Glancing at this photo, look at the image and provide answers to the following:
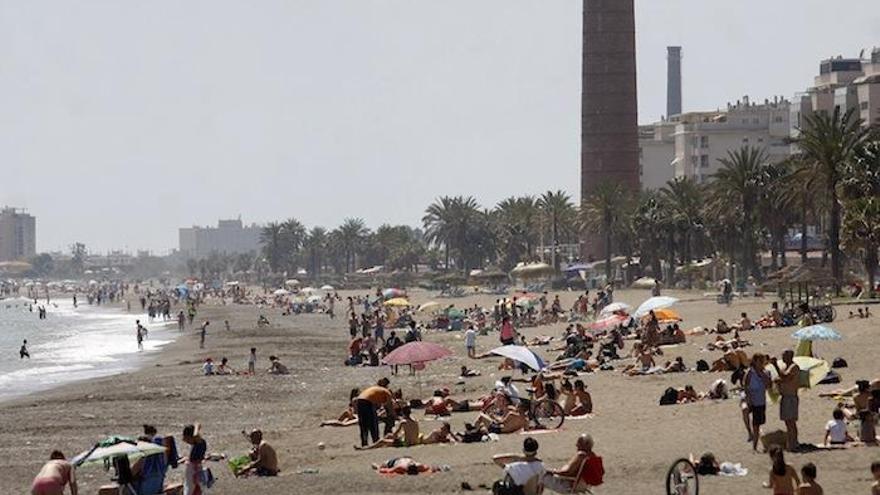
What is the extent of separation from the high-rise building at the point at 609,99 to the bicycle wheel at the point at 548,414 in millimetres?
80100

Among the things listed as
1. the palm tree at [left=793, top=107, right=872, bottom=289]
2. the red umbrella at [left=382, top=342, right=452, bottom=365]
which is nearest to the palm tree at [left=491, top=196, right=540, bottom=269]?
the palm tree at [left=793, top=107, right=872, bottom=289]

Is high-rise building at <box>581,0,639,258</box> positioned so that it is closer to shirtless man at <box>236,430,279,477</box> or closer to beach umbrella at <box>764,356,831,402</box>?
beach umbrella at <box>764,356,831,402</box>

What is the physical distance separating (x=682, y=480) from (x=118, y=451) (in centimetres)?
633

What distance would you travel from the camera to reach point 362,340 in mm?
44344

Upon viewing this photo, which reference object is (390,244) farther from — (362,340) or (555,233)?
(362,340)

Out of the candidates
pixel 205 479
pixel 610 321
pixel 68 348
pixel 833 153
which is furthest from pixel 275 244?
pixel 205 479

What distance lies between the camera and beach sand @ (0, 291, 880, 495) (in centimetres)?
1855

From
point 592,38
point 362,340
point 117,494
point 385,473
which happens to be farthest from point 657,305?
point 592,38

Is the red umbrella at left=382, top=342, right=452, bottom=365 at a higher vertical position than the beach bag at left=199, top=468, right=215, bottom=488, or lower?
higher

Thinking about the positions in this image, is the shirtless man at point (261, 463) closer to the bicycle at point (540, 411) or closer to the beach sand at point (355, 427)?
the beach sand at point (355, 427)

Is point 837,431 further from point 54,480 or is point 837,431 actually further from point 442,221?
point 442,221

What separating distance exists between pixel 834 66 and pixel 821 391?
3295 inches

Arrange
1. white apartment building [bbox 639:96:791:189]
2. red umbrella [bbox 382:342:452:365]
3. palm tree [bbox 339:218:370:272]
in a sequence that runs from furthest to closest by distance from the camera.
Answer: palm tree [bbox 339:218:370:272], white apartment building [bbox 639:96:791:189], red umbrella [bbox 382:342:452:365]

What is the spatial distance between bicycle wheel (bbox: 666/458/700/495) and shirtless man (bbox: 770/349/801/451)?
143 inches
